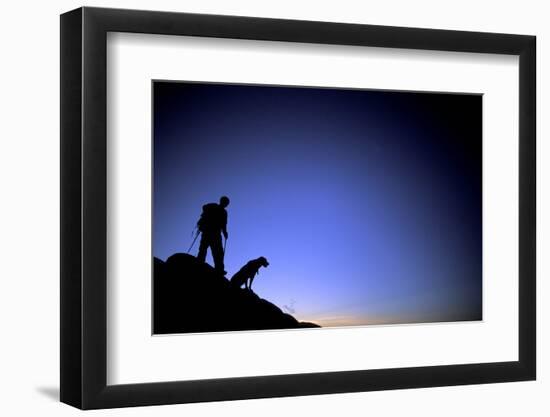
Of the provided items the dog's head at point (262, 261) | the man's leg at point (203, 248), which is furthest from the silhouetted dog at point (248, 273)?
the man's leg at point (203, 248)

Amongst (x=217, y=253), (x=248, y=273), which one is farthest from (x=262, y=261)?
(x=217, y=253)

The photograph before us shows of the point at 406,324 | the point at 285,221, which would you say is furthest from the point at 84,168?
the point at 406,324

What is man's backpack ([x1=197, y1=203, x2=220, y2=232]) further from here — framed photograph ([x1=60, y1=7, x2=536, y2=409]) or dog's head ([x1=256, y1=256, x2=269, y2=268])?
dog's head ([x1=256, y1=256, x2=269, y2=268])

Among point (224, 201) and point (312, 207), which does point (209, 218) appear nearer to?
point (224, 201)

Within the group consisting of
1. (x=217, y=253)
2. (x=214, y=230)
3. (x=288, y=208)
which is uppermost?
(x=288, y=208)

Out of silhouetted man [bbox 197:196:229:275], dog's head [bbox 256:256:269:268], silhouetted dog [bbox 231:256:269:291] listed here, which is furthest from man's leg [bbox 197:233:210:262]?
dog's head [bbox 256:256:269:268]

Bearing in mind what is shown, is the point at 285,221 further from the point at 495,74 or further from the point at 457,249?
the point at 495,74
